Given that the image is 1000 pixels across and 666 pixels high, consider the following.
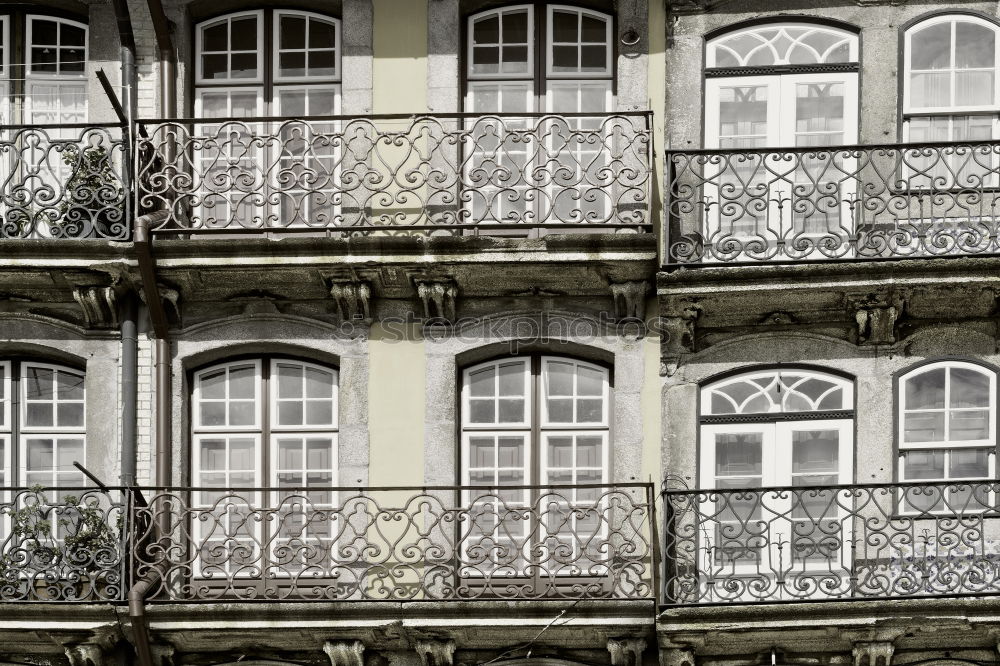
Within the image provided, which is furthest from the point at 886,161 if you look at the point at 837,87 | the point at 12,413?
the point at 12,413

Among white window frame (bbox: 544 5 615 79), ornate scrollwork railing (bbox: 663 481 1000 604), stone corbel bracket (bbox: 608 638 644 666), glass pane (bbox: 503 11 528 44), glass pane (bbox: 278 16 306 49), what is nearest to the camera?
ornate scrollwork railing (bbox: 663 481 1000 604)

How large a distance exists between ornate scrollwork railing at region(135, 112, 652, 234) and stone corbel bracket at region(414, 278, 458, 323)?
0.47 meters

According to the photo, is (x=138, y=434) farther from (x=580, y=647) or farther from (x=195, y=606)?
(x=580, y=647)

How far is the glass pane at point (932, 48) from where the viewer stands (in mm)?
16406

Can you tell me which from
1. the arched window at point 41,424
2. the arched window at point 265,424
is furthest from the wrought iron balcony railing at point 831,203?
the arched window at point 41,424

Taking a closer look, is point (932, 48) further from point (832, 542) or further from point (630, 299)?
point (832, 542)

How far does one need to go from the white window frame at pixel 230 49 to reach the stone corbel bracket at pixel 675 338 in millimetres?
4345

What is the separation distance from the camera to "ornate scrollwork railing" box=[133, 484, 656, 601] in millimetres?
15508

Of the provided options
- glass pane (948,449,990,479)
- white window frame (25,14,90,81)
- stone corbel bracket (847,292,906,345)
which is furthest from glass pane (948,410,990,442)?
white window frame (25,14,90,81)

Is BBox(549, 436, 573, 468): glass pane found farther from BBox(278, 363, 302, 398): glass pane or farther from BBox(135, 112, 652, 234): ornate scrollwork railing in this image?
BBox(278, 363, 302, 398): glass pane

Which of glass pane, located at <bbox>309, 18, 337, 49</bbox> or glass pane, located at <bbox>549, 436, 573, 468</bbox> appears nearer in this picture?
glass pane, located at <bbox>549, 436, 573, 468</bbox>

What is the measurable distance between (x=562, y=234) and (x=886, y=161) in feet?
9.64

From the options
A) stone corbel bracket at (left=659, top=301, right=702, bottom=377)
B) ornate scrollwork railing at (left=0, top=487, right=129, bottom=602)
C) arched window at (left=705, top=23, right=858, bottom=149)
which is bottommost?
ornate scrollwork railing at (left=0, top=487, right=129, bottom=602)

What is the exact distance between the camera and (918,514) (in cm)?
1566
